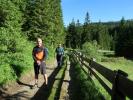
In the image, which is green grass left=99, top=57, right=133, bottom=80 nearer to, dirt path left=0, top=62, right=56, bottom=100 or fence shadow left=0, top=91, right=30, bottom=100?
dirt path left=0, top=62, right=56, bottom=100

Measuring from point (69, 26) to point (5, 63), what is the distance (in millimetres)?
140238

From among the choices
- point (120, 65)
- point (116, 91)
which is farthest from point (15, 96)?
point (120, 65)

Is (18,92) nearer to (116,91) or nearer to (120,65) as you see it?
(116,91)

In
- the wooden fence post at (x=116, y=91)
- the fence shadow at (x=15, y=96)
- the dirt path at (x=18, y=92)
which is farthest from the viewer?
the dirt path at (x=18, y=92)

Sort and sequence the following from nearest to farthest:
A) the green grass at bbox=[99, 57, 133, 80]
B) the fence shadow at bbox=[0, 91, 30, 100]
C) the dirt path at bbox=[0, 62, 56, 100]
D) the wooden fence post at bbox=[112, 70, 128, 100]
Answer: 1. the wooden fence post at bbox=[112, 70, 128, 100]
2. the fence shadow at bbox=[0, 91, 30, 100]
3. the dirt path at bbox=[0, 62, 56, 100]
4. the green grass at bbox=[99, 57, 133, 80]

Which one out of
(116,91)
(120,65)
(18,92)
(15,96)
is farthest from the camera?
(120,65)

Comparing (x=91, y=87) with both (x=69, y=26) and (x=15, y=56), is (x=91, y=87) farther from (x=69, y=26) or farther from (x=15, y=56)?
(x=69, y=26)

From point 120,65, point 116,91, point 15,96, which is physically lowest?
point 120,65

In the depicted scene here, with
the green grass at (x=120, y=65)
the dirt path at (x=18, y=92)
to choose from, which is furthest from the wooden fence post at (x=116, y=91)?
the green grass at (x=120, y=65)

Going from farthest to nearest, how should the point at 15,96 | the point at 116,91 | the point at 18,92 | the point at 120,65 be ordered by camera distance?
1. the point at 120,65
2. the point at 18,92
3. the point at 15,96
4. the point at 116,91

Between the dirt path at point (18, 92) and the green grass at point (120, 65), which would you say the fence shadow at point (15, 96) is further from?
the green grass at point (120, 65)

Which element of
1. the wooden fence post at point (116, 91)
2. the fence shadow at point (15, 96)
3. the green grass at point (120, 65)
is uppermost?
the wooden fence post at point (116, 91)

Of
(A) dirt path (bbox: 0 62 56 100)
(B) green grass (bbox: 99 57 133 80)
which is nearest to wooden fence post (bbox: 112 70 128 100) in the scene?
(A) dirt path (bbox: 0 62 56 100)

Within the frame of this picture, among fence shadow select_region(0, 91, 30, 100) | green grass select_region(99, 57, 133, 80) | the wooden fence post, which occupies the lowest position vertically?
green grass select_region(99, 57, 133, 80)
